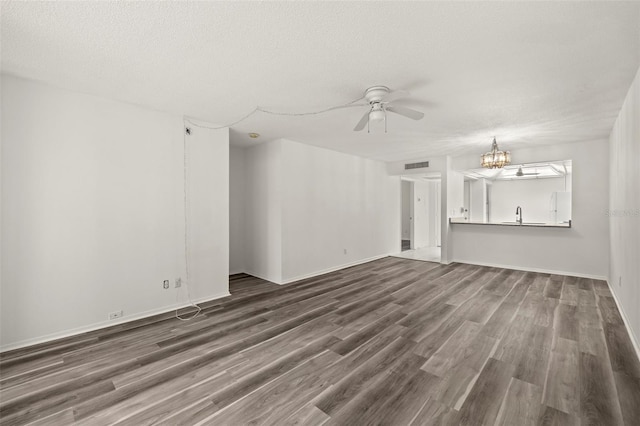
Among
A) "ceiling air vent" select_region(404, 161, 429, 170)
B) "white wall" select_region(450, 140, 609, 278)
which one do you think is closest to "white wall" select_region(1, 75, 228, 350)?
"ceiling air vent" select_region(404, 161, 429, 170)

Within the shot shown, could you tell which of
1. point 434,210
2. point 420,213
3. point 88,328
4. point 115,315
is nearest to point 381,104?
point 115,315

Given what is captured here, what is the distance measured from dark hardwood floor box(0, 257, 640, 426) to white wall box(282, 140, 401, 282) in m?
1.52

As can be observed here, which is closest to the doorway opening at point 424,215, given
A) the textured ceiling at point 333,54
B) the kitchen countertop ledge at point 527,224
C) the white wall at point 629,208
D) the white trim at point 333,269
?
the white trim at point 333,269

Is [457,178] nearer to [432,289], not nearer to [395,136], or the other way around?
[395,136]

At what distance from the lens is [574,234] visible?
504 cm

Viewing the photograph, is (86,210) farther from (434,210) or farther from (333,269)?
(434,210)

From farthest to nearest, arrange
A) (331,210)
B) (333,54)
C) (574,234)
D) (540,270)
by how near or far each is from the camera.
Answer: (331,210)
(540,270)
(574,234)
(333,54)

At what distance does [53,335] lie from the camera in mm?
2766

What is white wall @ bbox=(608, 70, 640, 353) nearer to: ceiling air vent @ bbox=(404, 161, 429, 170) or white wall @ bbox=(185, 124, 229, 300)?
ceiling air vent @ bbox=(404, 161, 429, 170)

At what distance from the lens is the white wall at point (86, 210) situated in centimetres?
259

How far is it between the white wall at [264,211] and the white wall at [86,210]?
1.31m

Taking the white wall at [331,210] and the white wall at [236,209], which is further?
the white wall at [236,209]

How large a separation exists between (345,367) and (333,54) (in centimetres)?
257

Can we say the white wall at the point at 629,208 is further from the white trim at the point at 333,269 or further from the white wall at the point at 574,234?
the white trim at the point at 333,269
